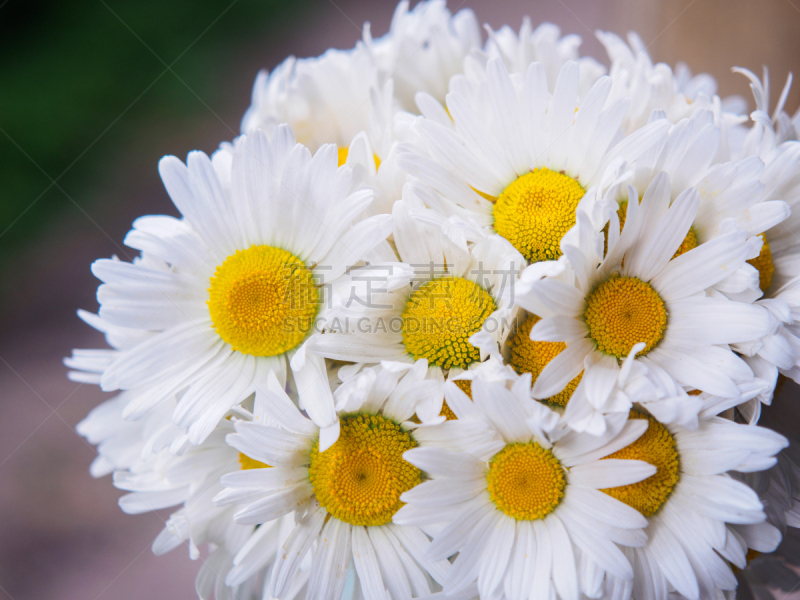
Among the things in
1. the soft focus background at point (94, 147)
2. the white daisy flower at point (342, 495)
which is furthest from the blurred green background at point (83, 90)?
the white daisy flower at point (342, 495)

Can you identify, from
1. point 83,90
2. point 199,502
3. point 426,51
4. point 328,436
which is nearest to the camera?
point 328,436

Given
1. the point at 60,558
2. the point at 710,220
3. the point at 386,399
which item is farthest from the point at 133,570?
the point at 710,220

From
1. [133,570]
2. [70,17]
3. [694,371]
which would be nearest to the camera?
[694,371]

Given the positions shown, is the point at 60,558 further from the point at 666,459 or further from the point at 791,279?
the point at 791,279

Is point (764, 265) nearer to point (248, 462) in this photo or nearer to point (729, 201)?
point (729, 201)

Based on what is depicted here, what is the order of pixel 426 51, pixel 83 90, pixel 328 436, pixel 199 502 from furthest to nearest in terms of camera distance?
pixel 83 90, pixel 426 51, pixel 199 502, pixel 328 436

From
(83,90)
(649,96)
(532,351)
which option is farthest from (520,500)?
(83,90)
